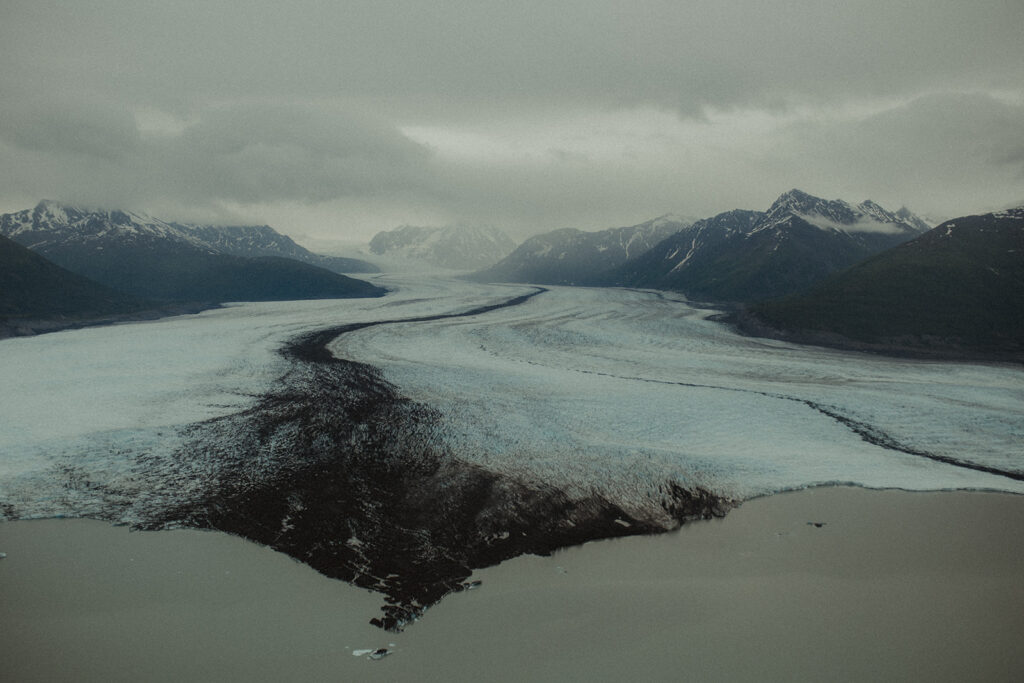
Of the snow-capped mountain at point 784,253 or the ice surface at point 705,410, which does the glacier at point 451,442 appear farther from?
the snow-capped mountain at point 784,253

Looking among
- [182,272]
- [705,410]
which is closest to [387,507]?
[705,410]

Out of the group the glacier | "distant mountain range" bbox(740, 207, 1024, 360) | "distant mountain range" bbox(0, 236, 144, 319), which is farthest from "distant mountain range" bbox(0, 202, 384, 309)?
"distant mountain range" bbox(740, 207, 1024, 360)

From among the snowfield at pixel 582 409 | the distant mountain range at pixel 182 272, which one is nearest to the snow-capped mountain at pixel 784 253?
the snowfield at pixel 582 409

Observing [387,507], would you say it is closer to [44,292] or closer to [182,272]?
[44,292]

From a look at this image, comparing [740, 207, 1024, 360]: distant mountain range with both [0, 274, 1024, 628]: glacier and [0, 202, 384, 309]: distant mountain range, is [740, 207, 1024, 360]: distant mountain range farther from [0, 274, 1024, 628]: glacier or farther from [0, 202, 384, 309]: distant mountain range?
[0, 202, 384, 309]: distant mountain range

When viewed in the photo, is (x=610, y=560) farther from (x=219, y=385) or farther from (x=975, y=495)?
(x=219, y=385)

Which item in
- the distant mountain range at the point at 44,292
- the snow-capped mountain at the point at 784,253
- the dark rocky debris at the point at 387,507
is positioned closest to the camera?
the dark rocky debris at the point at 387,507
